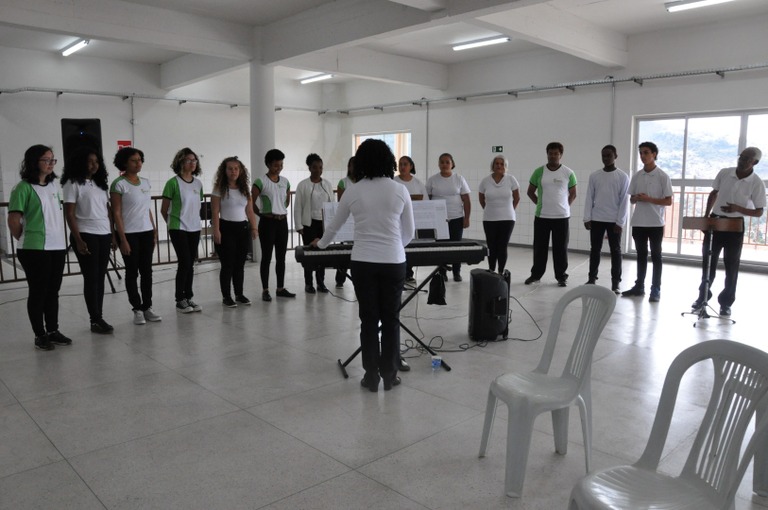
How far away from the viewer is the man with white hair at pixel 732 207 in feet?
17.8

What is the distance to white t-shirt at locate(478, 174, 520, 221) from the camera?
274 inches

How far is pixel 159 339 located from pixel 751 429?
4.07 metres

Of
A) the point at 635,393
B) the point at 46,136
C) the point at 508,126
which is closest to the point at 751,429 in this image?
the point at 635,393

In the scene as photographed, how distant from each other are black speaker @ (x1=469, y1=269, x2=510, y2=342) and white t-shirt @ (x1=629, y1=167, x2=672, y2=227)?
2.42 meters

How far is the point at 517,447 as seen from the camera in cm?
242

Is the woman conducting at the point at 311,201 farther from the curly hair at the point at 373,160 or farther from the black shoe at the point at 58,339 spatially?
the curly hair at the point at 373,160

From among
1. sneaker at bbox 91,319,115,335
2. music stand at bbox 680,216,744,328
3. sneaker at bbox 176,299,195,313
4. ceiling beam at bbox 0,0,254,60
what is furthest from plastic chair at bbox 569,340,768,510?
ceiling beam at bbox 0,0,254,60

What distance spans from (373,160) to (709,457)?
219 cm

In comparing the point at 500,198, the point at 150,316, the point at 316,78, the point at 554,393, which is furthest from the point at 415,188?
the point at 316,78

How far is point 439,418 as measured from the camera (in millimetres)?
3250

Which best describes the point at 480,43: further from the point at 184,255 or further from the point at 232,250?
the point at 184,255

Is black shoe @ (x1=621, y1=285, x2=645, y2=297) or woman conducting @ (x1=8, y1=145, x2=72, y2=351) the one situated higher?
woman conducting @ (x1=8, y1=145, x2=72, y2=351)

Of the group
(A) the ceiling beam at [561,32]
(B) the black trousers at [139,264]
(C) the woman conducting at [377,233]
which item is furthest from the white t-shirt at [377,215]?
(A) the ceiling beam at [561,32]

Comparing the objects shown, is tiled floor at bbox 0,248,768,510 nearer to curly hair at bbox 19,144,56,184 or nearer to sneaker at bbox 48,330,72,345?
sneaker at bbox 48,330,72,345
